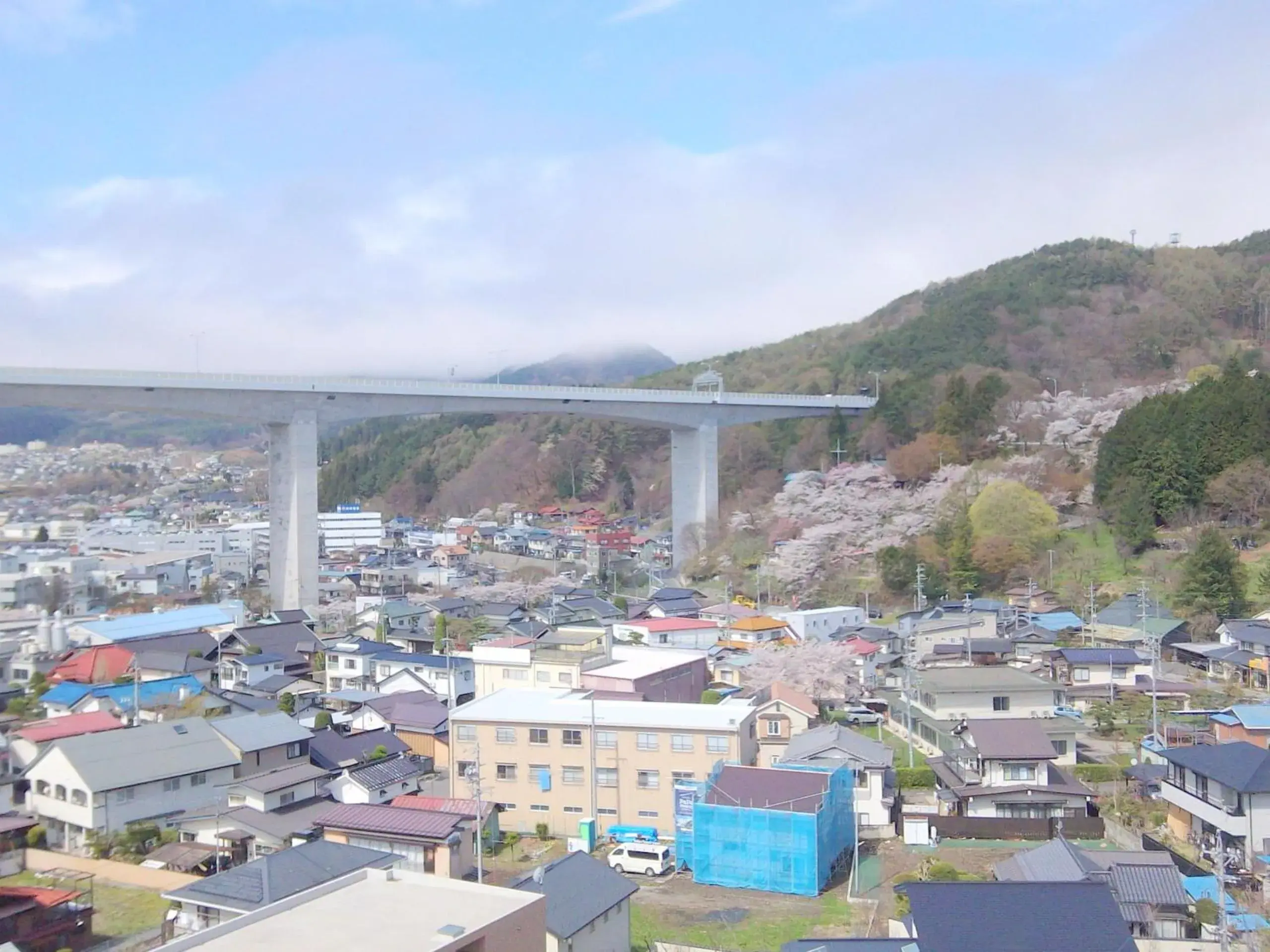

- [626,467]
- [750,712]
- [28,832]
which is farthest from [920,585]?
[626,467]

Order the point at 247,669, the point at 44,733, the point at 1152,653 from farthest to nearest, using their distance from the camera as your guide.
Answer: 1. the point at 247,669
2. the point at 1152,653
3. the point at 44,733

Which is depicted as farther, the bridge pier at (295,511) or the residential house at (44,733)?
the bridge pier at (295,511)

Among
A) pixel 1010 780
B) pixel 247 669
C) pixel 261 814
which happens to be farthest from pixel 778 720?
pixel 247 669

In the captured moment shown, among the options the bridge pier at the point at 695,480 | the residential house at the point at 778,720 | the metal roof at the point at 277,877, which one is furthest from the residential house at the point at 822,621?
the metal roof at the point at 277,877

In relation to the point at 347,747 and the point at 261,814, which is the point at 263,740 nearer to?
the point at 347,747

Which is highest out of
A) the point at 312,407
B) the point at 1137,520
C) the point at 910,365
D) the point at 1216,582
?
the point at 910,365

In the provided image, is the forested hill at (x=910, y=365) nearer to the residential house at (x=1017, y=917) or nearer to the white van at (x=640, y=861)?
the white van at (x=640, y=861)

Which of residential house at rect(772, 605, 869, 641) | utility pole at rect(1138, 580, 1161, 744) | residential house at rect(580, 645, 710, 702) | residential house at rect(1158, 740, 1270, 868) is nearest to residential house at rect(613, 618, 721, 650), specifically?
residential house at rect(772, 605, 869, 641)
